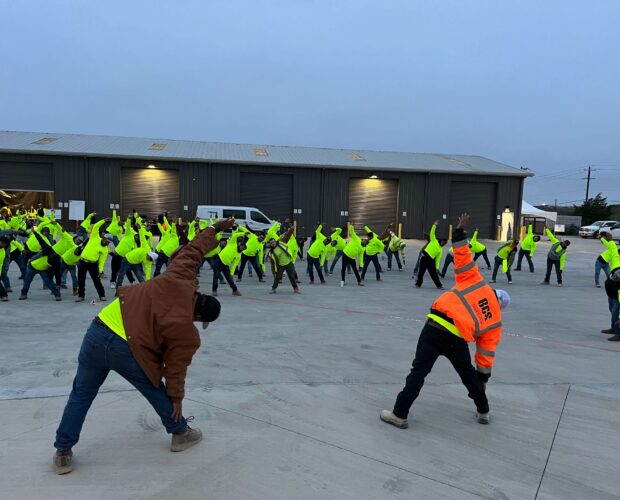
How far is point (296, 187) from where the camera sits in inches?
1229

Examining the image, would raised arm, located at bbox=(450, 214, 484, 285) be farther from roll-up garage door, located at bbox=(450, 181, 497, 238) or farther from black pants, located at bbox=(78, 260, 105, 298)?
roll-up garage door, located at bbox=(450, 181, 497, 238)

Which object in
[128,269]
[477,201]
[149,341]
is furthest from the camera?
[477,201]

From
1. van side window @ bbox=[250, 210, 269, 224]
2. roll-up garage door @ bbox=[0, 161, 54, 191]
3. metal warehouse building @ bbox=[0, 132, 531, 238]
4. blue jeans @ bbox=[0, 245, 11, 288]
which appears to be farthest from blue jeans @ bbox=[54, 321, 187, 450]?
roll-up garage door @ bbox=[0, 161, 54, 191]

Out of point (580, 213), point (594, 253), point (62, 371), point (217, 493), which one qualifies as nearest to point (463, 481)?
point (217, 493)

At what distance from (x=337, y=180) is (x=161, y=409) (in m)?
29.2

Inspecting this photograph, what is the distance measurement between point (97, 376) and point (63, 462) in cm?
62

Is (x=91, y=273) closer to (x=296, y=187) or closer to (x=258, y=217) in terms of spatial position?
(x=258, y=217)

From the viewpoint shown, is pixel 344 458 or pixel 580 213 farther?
pixel 580 213

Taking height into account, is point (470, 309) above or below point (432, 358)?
above

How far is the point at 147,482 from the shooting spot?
3.00 m

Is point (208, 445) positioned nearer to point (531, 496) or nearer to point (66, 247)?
point (531, 496)

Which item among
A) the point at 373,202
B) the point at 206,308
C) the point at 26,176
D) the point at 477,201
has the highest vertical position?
the point at 26,176

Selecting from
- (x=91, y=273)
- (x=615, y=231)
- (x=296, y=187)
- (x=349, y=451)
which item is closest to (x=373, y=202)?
(x=296, y=187)

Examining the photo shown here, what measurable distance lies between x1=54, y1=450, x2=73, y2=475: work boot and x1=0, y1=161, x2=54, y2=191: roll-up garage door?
30022 millimetres
